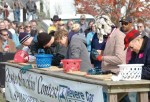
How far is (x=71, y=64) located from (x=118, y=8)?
52.2 feet

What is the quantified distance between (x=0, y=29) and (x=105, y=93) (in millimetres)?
7803

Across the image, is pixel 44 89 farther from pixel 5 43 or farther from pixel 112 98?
pixel 5 43

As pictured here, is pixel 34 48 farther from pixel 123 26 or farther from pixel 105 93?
pixel 105 93

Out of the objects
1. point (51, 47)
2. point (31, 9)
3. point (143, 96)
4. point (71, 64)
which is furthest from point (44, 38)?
point (31, 9)

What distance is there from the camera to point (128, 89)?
657 centimetres

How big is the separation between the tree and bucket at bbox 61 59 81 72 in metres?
15.2

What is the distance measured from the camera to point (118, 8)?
23.5 m

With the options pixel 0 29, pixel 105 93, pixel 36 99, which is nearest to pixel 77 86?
pixel 105 93

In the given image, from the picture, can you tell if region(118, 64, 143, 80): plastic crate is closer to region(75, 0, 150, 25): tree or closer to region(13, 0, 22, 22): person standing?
region(75, 0, 150, 25): tree

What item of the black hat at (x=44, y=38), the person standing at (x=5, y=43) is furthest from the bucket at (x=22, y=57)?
the person standing at (x=5, y=43)

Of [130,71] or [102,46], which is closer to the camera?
[130,71]

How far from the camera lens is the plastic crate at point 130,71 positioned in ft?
21.5

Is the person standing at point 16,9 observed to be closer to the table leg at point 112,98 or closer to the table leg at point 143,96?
the table leg at point 143,96

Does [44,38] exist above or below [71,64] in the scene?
above
